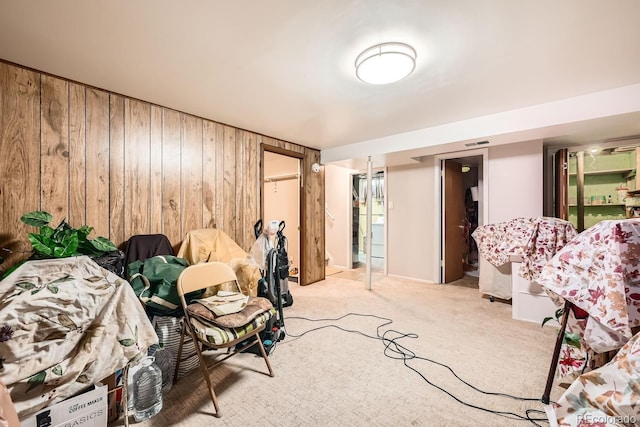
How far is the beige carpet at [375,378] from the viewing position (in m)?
1.45

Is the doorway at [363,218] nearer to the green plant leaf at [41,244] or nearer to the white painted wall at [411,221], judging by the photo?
the white painted wall at [411,221]

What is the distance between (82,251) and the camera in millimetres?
1721

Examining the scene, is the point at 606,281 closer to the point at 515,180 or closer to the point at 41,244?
the point at 515,180

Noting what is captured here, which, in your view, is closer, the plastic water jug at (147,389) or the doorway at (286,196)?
the plastic water jug at (147,389)

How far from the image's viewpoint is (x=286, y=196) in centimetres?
441

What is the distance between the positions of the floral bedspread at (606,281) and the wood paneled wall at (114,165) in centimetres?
295

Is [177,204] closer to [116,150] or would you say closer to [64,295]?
[116,150]

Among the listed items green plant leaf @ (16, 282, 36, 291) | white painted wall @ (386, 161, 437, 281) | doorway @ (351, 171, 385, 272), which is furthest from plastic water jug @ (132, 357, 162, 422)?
doorway @ (351, 171, 385, 272)

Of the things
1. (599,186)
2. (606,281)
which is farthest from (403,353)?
(599,186)

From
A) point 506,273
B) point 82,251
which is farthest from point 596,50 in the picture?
point 82,251

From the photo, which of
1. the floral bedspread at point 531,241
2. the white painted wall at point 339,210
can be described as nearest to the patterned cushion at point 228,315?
the floral bedspread at point 531,241

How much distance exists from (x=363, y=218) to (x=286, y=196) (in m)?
2.38

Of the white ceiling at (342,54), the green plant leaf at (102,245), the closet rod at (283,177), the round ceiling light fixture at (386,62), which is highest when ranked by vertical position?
the white ceiling at (342,54)

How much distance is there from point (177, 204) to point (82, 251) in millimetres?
994
